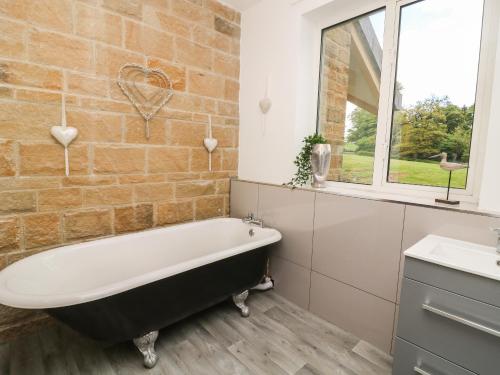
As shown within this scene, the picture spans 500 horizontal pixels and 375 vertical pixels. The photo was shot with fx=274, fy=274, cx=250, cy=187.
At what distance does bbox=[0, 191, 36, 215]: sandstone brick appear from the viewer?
159cm

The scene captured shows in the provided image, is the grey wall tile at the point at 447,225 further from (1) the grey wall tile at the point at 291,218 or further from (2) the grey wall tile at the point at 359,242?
(1) the grey wall tile at the point at 291,218

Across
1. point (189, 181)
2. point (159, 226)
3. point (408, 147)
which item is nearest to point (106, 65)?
point (189, 181)

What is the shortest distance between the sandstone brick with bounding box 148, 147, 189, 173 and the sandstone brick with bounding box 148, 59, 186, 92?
1.68 ft

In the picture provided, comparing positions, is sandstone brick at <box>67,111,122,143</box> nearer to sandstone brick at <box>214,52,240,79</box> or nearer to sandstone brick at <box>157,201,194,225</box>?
sandstone brick at <box>157,201,194,225</box>

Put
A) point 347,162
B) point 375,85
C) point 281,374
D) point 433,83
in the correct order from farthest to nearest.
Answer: point 347,162 < point 375,85 < point 433,83 < point 281,374

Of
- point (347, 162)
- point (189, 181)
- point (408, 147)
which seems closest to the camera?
point (408, 147)

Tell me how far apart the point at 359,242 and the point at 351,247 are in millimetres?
70

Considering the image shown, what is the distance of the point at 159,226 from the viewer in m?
2.27

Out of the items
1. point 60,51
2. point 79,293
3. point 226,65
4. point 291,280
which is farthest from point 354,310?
point 60,51

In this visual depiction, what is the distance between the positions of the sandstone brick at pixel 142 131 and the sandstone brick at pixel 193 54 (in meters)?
0.57

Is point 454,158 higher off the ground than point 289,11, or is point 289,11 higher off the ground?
point 289,11

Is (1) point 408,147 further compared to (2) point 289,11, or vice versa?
(2) point 289,11

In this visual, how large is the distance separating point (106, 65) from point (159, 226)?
→ 125 centimetres

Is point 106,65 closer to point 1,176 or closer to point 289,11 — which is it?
point 1,176
